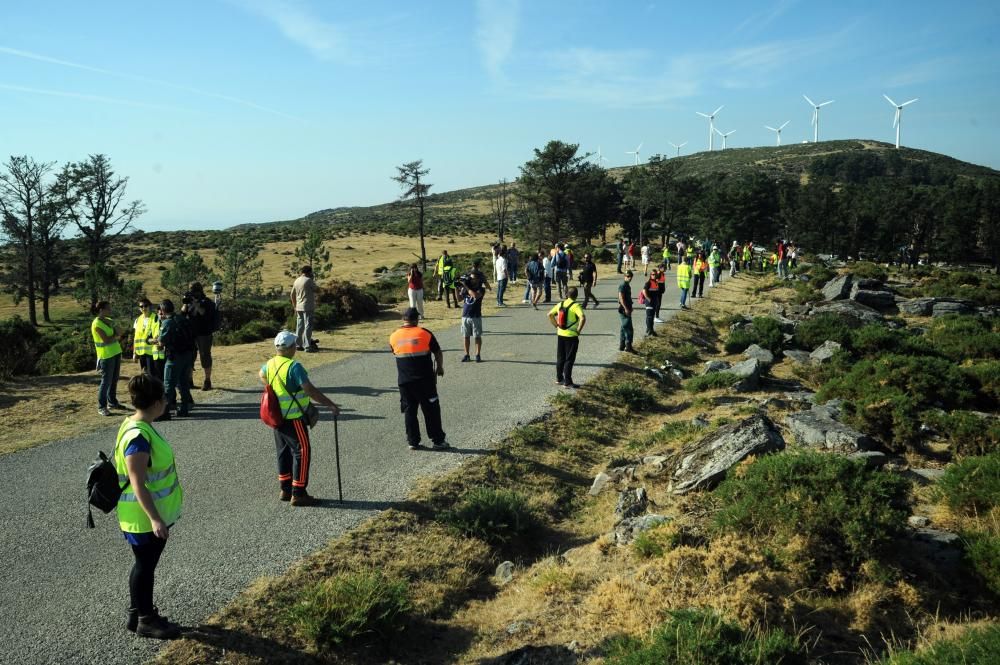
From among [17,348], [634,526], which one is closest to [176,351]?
[634,526]

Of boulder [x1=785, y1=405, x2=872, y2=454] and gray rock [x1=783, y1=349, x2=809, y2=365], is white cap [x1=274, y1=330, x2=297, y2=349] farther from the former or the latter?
gray rock [x1=783, y1=349, x2=809, y2=365]

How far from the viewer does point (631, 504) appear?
8.36 m

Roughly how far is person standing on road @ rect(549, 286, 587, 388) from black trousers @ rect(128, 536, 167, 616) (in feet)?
27.9

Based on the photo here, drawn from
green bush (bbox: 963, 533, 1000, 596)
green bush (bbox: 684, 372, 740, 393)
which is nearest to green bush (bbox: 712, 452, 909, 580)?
green bush (bbox: 963, 533, 1000, 596)

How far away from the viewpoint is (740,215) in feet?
212

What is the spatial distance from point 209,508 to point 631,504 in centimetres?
495

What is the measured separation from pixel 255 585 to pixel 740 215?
65.1 metres

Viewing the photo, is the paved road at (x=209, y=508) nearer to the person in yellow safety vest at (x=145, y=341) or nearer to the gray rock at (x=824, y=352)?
the person in yellow safety vest at (x=145, y=341)

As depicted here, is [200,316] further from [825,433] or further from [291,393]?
[825,433]

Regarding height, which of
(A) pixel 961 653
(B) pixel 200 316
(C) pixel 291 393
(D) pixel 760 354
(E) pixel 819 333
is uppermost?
(B) pixel 200 316

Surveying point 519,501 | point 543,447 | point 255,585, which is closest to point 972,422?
point 543,447

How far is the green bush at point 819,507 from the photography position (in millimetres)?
6586

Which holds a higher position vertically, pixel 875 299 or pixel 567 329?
pixel 567 329

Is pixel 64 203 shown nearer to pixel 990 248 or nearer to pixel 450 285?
pixel 450 285
